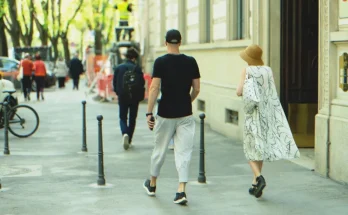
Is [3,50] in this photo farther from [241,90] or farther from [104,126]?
[241,90]

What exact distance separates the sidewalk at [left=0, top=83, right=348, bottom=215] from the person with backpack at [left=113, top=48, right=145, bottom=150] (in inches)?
17.8

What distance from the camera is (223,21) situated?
55.7ft

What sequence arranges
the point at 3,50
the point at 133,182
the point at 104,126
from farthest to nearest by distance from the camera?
the point at 3,50 → the point at 104,126 → the point at 133,182

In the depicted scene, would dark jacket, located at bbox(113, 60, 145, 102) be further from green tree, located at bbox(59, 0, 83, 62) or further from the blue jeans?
green tree, located at bbox(59, 0, 83, 62)

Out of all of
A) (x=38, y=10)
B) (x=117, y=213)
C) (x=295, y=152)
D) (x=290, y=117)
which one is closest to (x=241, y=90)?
(x=295, y=152)

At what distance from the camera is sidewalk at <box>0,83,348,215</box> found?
8484 millimetres

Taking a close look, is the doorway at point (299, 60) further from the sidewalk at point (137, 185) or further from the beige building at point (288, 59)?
the sidewalk at point (137, 185)

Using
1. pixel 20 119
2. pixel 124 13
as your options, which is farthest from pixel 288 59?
pixel 124 13

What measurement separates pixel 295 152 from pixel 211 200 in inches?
42.5

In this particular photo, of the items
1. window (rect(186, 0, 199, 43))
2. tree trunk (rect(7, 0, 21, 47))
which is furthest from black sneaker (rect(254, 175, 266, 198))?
tree trunk (rect(7, 0, 21, 47))

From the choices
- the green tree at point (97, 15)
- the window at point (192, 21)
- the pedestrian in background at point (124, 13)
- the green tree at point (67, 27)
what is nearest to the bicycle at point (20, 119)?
the window at point (192, 21)

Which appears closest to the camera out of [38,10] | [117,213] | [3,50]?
[117,213]

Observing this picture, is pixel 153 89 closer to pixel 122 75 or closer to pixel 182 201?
pixel 182 201

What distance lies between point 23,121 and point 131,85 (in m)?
3.31
